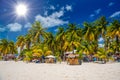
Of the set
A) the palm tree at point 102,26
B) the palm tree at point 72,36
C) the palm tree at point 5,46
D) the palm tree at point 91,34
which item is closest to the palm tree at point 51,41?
the palm tree at point 72,36

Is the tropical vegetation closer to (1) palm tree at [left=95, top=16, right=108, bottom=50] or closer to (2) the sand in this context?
(1) palm tree at [left=95, top=16, right=108, bottom=50]

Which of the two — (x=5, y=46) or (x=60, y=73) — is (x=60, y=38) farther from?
(x=60, y=73)

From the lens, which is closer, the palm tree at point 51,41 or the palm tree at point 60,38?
the palm tree at point 60,38

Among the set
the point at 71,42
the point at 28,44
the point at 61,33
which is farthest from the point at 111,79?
the point at 28,44

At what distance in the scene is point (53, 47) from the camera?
3816cm

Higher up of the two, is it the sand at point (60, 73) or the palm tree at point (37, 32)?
the palm tree at point (37, 32)

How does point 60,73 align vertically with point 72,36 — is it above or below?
below

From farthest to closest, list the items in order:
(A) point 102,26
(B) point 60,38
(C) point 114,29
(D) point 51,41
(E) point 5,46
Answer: (E) point 5,46
(D) point 51,41
(B) point 60,38
(A) point 102,26
(C) point 114,29

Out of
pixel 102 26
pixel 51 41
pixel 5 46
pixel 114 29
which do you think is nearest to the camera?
pixel 114 29

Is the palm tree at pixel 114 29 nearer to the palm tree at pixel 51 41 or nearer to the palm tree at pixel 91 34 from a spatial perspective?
the palm tree at pixel 91 34

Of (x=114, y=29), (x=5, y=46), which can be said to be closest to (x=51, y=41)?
(x=114, y=29)

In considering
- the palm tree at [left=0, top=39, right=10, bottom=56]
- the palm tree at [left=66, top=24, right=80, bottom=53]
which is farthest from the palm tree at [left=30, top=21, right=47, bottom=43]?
the palm tree at [left=0, top=39, right=10, bottom=56]

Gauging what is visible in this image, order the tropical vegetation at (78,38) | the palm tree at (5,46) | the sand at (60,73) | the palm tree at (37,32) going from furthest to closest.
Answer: the palm tree at (5,46) < the palm tree at (37,32) < the tropical vegetation at (78,38) < the sand at (60,73)

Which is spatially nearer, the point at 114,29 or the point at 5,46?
the point at 114,29
